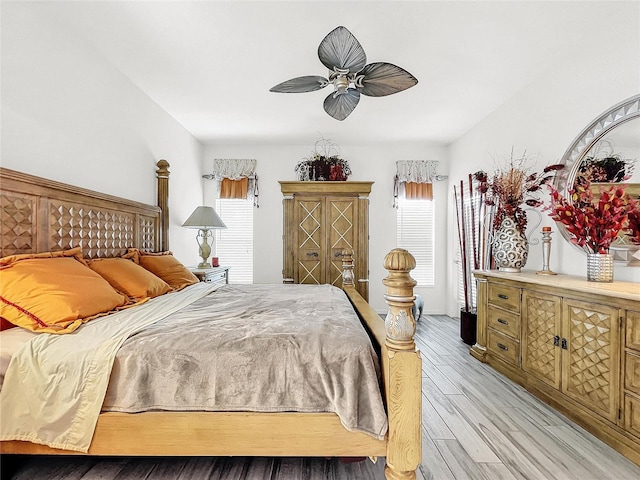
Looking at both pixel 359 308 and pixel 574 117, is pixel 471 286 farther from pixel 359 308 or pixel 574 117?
pixel 359 308

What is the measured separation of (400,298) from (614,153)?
233 centimetres

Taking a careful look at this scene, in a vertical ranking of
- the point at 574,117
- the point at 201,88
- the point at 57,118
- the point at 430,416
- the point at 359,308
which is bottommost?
the point at 430,416

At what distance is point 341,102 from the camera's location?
2.68 metres

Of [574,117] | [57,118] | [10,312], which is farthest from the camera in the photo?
[574,117]

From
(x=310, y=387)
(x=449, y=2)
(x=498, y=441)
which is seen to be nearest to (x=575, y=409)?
(x=498, y=441)

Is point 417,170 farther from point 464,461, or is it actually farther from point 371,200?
point 464,461

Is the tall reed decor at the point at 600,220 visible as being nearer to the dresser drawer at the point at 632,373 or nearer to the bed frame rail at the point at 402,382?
the dresser drawer at the point at 632,373

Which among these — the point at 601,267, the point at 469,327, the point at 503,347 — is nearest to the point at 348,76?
the point at 601,267

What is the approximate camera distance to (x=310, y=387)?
1.46 metres

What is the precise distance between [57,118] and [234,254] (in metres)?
3.30

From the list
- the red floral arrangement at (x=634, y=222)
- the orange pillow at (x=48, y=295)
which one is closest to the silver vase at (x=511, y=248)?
the red floral arrangement at (x=634, y=222)

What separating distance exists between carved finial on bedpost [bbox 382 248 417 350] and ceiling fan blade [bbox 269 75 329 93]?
5.21 feet

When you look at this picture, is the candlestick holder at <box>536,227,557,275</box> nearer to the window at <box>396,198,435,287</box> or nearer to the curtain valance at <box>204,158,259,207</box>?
the window at <box>396,198,435,287</box>

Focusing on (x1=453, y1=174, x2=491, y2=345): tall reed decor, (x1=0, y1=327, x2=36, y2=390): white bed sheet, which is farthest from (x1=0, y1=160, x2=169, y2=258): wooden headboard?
(x1=453, y1=174, x2=491, y2=345): tall reed decor
